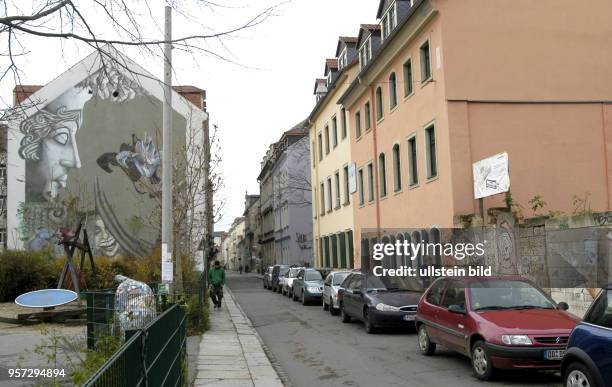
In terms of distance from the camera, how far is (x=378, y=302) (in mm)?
15508

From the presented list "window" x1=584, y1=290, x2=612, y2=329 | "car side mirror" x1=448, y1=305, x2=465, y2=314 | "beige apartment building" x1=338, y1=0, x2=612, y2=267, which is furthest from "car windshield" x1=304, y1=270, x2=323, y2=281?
"window" x1=584, y1=290, x2=612, y2=329

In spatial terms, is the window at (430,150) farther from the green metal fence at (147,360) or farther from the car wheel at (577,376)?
the green metal fence at (147,360)

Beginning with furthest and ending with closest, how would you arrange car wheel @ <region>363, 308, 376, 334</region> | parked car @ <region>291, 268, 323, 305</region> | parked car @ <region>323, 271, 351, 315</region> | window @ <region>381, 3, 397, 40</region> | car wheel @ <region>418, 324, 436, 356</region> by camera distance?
window @ <region>381, 3, 397, 40</region>
parked car @ <region>291, 268, 323, 305</region>
parked car @ <region>323, 271, 351, 315</region>
car wheel @ <region>363, 308, 376, 334</region>
car wheel @ <region>418, 324, 436, 356</region>

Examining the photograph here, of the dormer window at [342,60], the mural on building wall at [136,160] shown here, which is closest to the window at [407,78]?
the dormer window at [342,60]

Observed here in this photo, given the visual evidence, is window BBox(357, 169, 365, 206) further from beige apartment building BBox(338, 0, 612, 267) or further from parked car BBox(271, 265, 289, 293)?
beige apartment building BBox(338, 0, 612, 267)

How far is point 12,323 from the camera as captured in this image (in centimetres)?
1792

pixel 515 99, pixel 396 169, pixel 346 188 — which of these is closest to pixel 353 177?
pixel 346 188

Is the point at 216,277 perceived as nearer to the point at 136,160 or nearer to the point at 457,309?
the point at 457,309

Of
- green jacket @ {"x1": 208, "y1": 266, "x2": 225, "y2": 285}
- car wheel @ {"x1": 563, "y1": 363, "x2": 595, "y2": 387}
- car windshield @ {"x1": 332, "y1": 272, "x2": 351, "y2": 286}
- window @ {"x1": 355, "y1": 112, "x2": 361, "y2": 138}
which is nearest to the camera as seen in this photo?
car wheel @ {"x1": 563, "y1": 363, "x2": 595, "y2": 387}

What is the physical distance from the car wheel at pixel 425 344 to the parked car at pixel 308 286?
1427 centimetres

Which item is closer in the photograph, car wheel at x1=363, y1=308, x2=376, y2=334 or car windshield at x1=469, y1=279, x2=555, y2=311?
car windshield at x1=469, y1=279, x2=555, y2=311

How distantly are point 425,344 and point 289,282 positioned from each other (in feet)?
67.3

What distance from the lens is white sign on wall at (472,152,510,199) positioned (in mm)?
17484

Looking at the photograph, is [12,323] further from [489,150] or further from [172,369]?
[489,150]
